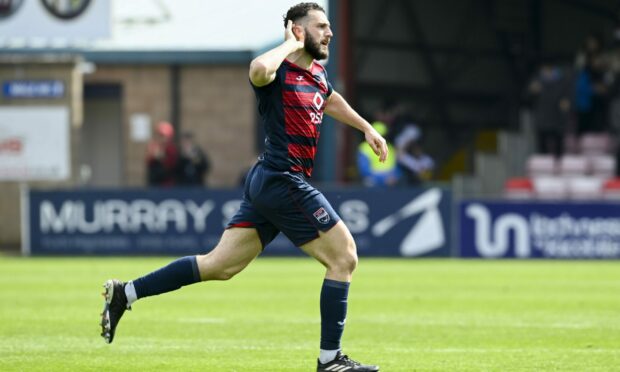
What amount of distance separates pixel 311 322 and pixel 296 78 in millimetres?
4361

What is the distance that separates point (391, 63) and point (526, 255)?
12.7 meters

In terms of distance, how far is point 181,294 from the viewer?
52.9 ft

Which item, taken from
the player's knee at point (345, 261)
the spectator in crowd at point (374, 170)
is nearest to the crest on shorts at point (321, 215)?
the player's knee at point (345, 261)

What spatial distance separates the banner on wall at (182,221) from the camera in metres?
23.9

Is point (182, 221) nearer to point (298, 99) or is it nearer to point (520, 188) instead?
point (520, 188)

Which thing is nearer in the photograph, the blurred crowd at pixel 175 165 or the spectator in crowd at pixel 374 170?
the spectator in crowd at pixel 374 170

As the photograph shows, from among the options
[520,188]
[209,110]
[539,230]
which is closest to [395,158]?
[520,188]

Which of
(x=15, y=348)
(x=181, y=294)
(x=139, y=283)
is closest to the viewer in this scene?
(x=139, y=283)

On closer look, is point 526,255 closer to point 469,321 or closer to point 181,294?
point 181,294

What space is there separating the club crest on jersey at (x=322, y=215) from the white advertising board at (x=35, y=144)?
68.8 feet

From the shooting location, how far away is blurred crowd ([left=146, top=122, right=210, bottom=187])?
2631cm

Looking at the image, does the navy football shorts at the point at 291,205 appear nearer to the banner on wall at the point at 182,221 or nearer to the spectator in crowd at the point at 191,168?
the banner on wall at the point at 182,221

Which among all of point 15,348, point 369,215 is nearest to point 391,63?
point 369,215

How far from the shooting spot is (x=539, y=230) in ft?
77.5
